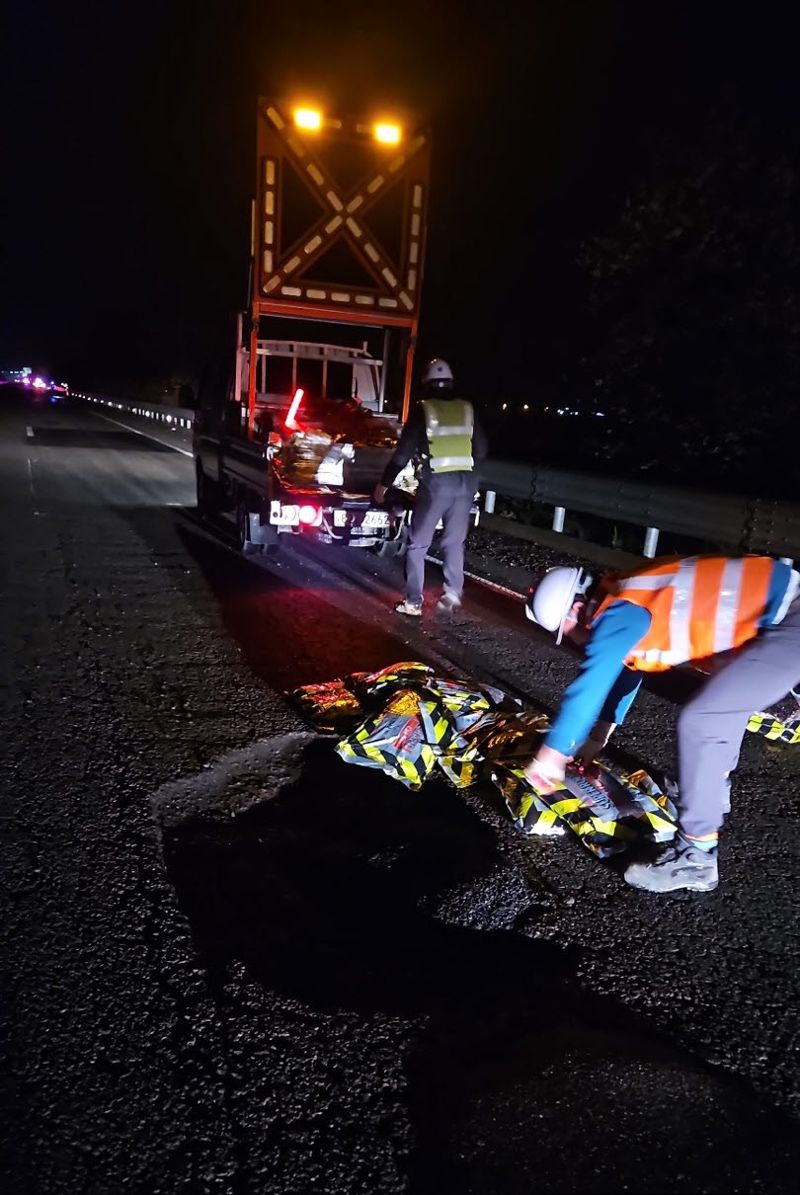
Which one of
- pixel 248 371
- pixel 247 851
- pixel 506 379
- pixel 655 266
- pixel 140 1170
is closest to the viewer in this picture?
Answer: pixel 140 1170

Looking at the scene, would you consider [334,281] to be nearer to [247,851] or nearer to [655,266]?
[655,266]

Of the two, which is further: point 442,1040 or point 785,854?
point 785,854

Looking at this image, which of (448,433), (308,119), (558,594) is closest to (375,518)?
(448,433)

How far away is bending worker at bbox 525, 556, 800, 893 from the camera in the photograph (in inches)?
115

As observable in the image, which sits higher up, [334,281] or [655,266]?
[655,266]

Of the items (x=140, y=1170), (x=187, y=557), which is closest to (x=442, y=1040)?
(x=140, y=1170)

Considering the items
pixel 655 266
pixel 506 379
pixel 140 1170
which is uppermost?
pixel 655 266

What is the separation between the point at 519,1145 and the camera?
79.4 inches

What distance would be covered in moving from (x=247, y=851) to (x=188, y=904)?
38cm

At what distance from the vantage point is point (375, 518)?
780 centimetres

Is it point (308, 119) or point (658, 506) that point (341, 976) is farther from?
point (308, 119)

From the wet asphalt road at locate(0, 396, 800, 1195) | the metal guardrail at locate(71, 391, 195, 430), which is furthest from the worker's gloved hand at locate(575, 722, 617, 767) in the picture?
the metal guardrail at locate(71, 391, 195, 430)

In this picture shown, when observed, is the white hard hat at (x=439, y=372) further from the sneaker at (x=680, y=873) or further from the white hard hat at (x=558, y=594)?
the sneaker at (x=680, y=873)

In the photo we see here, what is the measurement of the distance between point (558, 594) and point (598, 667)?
379 mm
